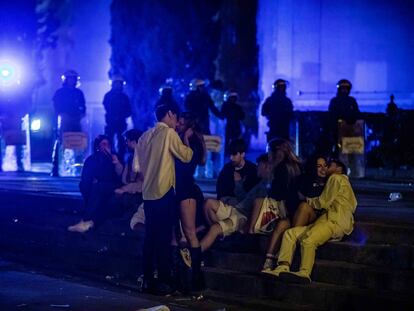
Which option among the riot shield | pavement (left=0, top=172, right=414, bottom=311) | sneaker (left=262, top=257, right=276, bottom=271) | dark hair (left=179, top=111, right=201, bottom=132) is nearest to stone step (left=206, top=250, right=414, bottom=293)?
sneaker (left=262, top=257, right=276, bottom=271)

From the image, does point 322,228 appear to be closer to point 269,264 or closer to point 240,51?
point 269,264

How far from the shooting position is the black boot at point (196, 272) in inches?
387

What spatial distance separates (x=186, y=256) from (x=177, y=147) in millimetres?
1385

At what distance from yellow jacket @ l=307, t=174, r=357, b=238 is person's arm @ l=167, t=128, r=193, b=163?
Result: 4.79 feet

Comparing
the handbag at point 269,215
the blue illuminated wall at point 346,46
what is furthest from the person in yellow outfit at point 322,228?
the blue illuminated wall at point 346,46

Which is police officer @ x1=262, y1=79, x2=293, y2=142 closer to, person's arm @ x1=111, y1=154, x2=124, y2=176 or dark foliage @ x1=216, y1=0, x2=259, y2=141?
person's arm @ x1=111, y1=154, x2=124, y2=176

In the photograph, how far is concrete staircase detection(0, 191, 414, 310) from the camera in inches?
352

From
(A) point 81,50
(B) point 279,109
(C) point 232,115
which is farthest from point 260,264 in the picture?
(A) point 81,50

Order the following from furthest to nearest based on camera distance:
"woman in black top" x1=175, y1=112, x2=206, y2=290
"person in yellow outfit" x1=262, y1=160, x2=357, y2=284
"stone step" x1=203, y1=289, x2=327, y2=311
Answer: "woman in black top" x1=175, y1=112, x2=206, y2=290, "person in yellow outfit" x1=262, y1=160, x2=357, y2=284, "stone step" x1=203, y1=289, x2=327, y2=311

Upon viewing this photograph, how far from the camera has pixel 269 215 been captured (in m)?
10.0

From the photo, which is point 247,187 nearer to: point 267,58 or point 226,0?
point 267,58

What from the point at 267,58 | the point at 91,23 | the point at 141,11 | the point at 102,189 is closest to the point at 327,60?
the point at 267,58

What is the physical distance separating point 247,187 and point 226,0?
735 inches

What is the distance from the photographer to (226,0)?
2878 cm
